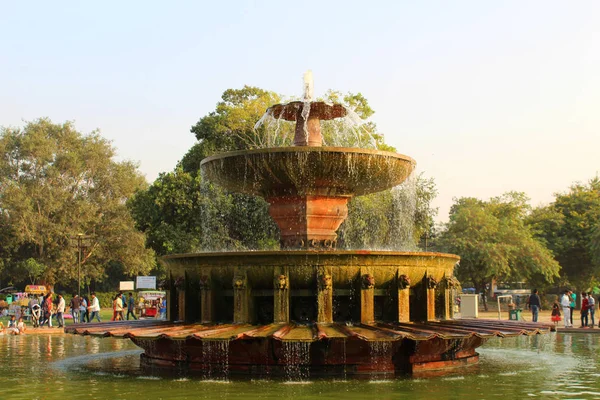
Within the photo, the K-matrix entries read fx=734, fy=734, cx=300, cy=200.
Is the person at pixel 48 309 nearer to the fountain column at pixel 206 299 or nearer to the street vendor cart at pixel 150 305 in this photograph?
the street vendor cart at pixel 150 305

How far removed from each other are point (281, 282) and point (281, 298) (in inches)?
10.3

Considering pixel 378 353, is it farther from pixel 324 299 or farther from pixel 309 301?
pixel 309 301

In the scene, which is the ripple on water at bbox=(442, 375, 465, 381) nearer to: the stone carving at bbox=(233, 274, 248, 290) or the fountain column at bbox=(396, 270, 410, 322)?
the fountain column at bbox=(396, 270, 410, 322)

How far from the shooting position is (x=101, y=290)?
6488 cm

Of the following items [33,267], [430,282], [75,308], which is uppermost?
[33,267]

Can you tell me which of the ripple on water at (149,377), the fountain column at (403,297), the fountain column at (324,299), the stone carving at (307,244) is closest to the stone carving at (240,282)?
the fountain column at (324,299)

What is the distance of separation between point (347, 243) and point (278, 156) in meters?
22.8

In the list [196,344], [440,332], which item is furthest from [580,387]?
[196,344]

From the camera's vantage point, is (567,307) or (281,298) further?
(567,307)

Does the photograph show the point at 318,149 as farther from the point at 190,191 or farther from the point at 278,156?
the point at 190,191

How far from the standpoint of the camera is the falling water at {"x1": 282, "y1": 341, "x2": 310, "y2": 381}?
10320mm

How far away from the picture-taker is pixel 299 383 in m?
9.67

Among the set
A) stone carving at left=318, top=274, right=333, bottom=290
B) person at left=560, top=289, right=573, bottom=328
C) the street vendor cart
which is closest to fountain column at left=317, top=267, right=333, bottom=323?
stone carving at left=318, top=274, right=333, bottom=290

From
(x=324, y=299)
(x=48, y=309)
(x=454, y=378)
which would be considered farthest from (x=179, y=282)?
(x=48, y=309)
